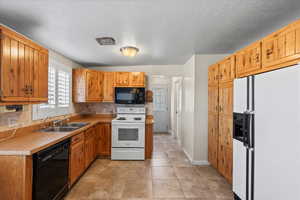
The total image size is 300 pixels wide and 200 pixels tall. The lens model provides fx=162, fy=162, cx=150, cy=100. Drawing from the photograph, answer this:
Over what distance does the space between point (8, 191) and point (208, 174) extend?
2768 mm

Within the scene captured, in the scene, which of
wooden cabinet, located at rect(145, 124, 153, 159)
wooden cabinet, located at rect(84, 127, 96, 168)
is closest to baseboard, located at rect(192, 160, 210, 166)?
wooden cabinet, located at rect(145, 124, 153, 159)

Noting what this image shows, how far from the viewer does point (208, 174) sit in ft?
9.44

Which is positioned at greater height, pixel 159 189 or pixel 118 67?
pixel 118 67

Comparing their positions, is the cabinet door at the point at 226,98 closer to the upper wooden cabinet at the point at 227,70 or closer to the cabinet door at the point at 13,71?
the upper wooden cabinet at the point at 227,70

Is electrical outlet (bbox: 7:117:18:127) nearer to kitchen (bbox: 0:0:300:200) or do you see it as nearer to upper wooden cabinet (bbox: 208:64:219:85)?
kitchen (bbox: 0:0:300:200)

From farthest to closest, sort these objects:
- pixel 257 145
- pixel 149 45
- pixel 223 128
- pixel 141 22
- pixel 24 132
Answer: pixel 149 45 → pixel 223 128 → pixel 24 132 → pixel 141 22 → pixel 257 145

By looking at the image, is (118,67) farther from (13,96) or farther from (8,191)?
(8,191)

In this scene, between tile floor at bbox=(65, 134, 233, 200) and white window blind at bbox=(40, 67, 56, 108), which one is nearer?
tile floor at bbox=(65, 134, 233, 200)

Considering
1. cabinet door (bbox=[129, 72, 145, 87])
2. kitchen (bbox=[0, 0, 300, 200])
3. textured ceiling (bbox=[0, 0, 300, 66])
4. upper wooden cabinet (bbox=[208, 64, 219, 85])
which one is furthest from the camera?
cabinet door (bbox=[129, 72, 145, 87])

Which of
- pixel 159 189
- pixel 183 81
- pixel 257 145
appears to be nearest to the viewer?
pixel 257 145

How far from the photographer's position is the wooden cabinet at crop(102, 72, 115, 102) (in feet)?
13.3

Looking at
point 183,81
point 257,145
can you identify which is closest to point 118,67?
point 183,81


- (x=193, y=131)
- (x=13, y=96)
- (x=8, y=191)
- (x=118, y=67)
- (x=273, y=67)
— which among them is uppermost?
(x=118, y=67)

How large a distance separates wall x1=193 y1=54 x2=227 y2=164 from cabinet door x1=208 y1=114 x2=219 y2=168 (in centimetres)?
14
